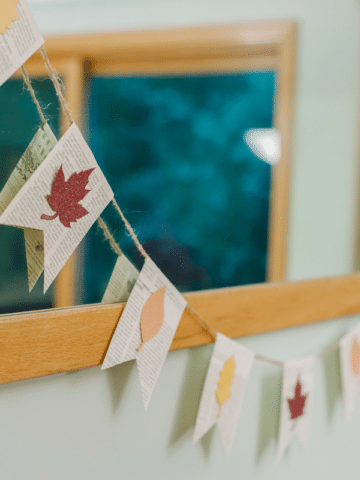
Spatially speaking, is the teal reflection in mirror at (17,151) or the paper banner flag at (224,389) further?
the paper banner flag at (224,389)

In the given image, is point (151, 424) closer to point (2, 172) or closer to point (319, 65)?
point (2, 172)

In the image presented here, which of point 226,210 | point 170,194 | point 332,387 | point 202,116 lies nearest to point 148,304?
point 332,387

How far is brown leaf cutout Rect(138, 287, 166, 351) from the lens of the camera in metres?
0.43

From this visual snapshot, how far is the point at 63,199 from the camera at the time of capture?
0.36 meters

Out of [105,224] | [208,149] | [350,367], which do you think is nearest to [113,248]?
[105,224]

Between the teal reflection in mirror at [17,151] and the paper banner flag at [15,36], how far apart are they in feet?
0.14

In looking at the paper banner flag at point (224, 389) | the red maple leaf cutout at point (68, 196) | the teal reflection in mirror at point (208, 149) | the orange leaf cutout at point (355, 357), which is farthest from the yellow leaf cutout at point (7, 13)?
the teal reflection in mirror at point (208, 149)

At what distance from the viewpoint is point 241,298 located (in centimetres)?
55

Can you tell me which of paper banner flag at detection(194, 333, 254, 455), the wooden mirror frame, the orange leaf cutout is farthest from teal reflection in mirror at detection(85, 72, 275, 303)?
paper banner flag at detection(194, 333, 254, 455)

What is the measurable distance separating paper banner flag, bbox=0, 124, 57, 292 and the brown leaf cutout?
0.12 m

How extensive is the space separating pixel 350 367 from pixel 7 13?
0.69 m

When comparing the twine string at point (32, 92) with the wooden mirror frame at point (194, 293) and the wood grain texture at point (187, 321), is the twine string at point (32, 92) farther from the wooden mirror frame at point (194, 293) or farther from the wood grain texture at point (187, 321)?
the wood grain texture at point (187, 321)

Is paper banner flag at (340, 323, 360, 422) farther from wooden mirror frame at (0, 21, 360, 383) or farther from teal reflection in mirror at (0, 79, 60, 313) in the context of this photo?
teal reflection in mirror at (0, 79, 60, 313)

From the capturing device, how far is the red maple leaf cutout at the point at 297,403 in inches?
23.6
